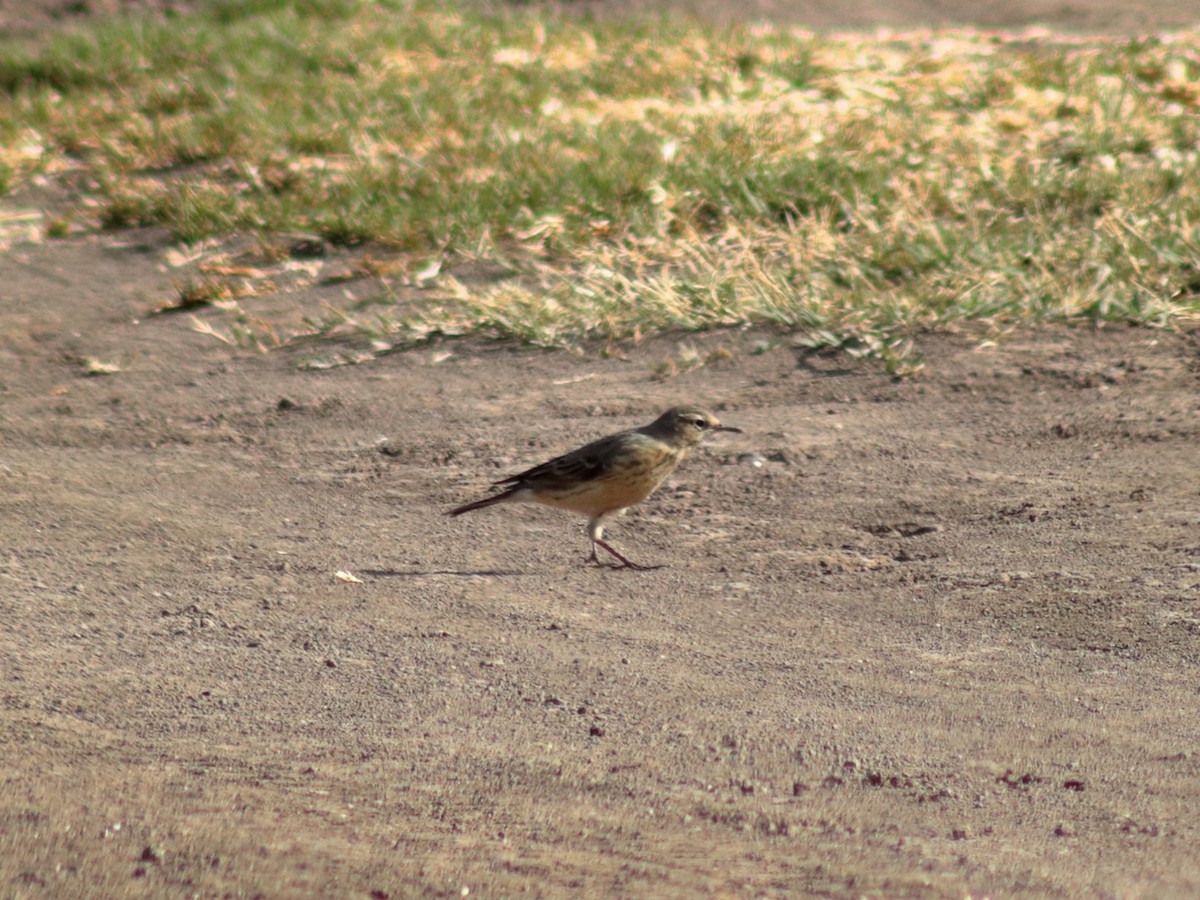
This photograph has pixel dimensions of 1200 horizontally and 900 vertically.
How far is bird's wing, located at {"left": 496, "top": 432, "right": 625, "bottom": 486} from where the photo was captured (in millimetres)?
5598

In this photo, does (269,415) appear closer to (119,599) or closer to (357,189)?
(119,599)

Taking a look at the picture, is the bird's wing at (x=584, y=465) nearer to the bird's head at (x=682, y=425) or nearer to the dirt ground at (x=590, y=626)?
the bird's head at (x=682, y=425)

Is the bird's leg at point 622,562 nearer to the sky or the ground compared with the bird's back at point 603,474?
nearer to the ground

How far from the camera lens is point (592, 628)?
16.8ft

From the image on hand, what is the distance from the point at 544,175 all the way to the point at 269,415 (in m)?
2.89

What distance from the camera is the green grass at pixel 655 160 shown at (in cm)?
790

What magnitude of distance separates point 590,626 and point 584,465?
70cm

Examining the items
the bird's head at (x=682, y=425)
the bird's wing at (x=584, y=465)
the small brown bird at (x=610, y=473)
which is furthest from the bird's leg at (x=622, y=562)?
the bird's head at (x=682, y=425)

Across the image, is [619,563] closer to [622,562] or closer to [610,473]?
[622,562]

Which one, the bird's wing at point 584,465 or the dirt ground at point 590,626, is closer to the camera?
the dirt ground at point 590,626

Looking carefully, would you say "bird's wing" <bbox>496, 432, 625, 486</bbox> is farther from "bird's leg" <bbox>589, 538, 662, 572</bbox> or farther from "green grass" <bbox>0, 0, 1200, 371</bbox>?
"green grass" <bbox>0, 0, 1200, 371</bbox>

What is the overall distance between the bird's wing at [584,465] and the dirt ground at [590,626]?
0.35 m

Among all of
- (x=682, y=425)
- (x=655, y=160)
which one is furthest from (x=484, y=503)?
(x=655, y=160)

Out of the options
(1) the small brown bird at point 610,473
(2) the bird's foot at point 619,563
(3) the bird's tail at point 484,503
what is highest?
(1) the small brown bird at point 610,473
